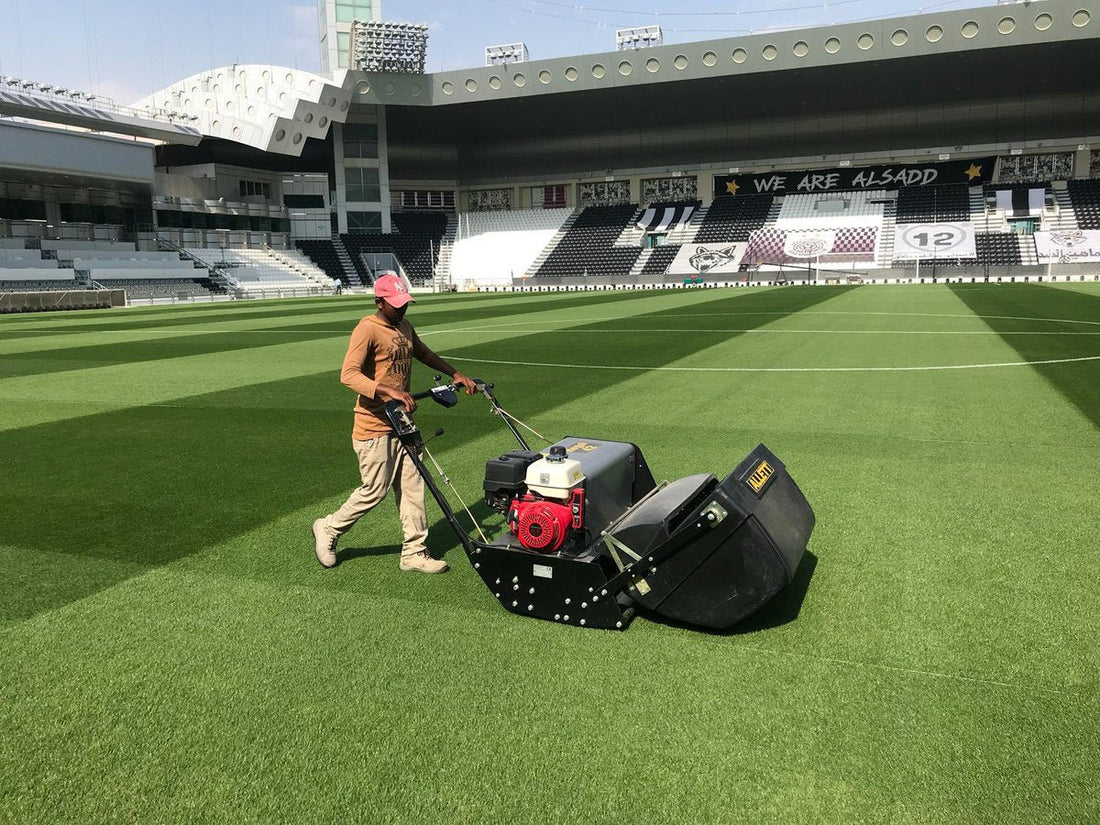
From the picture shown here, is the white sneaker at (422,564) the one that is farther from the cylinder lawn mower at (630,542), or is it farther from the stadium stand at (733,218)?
the stadium stand at (733,218)

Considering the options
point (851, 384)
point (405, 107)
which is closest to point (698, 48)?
point (405, 107)

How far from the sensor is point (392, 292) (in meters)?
5.12

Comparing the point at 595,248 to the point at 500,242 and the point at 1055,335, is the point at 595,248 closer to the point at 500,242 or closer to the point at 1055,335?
the point at 500,242

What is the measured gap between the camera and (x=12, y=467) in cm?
797

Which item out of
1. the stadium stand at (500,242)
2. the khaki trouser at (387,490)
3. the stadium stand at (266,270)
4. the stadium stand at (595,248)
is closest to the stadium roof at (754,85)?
the stadium stand at (595,248)

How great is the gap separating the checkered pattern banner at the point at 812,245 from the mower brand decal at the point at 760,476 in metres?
55.6

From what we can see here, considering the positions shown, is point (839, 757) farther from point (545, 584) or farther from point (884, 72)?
point (884, 72)

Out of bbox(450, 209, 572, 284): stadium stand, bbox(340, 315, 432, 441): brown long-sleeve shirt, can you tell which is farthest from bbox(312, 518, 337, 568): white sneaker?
bbox(450, 209, 572, 284): stadium stand

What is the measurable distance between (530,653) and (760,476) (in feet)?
5.02

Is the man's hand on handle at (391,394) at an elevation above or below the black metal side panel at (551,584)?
above

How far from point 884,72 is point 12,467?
2293 inches

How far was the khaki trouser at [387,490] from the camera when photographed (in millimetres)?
5215

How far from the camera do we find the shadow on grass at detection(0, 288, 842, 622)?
17.9ft

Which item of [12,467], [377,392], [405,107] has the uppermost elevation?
[405,107]
